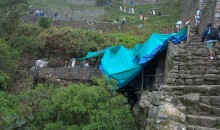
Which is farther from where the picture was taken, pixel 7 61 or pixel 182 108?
pixel 7 61

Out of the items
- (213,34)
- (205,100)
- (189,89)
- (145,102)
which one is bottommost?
(145,102)

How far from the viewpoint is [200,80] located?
7301 millimetres

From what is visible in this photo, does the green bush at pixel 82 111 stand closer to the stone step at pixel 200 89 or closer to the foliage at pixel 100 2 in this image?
the stone step at pixel 200 89

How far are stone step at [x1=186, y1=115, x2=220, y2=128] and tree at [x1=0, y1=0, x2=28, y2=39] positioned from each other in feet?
48.5

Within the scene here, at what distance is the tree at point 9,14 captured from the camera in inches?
708

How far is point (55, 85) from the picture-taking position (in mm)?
13445

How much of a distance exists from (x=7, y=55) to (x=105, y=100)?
7.35 meters

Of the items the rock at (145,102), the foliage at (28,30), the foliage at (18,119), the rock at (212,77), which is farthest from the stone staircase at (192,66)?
the foliage at (28,30)

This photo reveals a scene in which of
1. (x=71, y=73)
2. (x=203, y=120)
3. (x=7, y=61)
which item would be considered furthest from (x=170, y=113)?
(x=7, y=61)

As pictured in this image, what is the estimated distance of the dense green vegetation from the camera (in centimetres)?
797

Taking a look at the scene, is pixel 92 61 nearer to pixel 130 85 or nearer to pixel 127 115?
pixel 130 85

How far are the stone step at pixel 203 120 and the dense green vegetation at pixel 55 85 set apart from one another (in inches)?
103

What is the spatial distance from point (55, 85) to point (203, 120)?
8.92 metres

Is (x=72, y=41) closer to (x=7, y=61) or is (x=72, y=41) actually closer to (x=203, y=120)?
(x=7, y=61)
